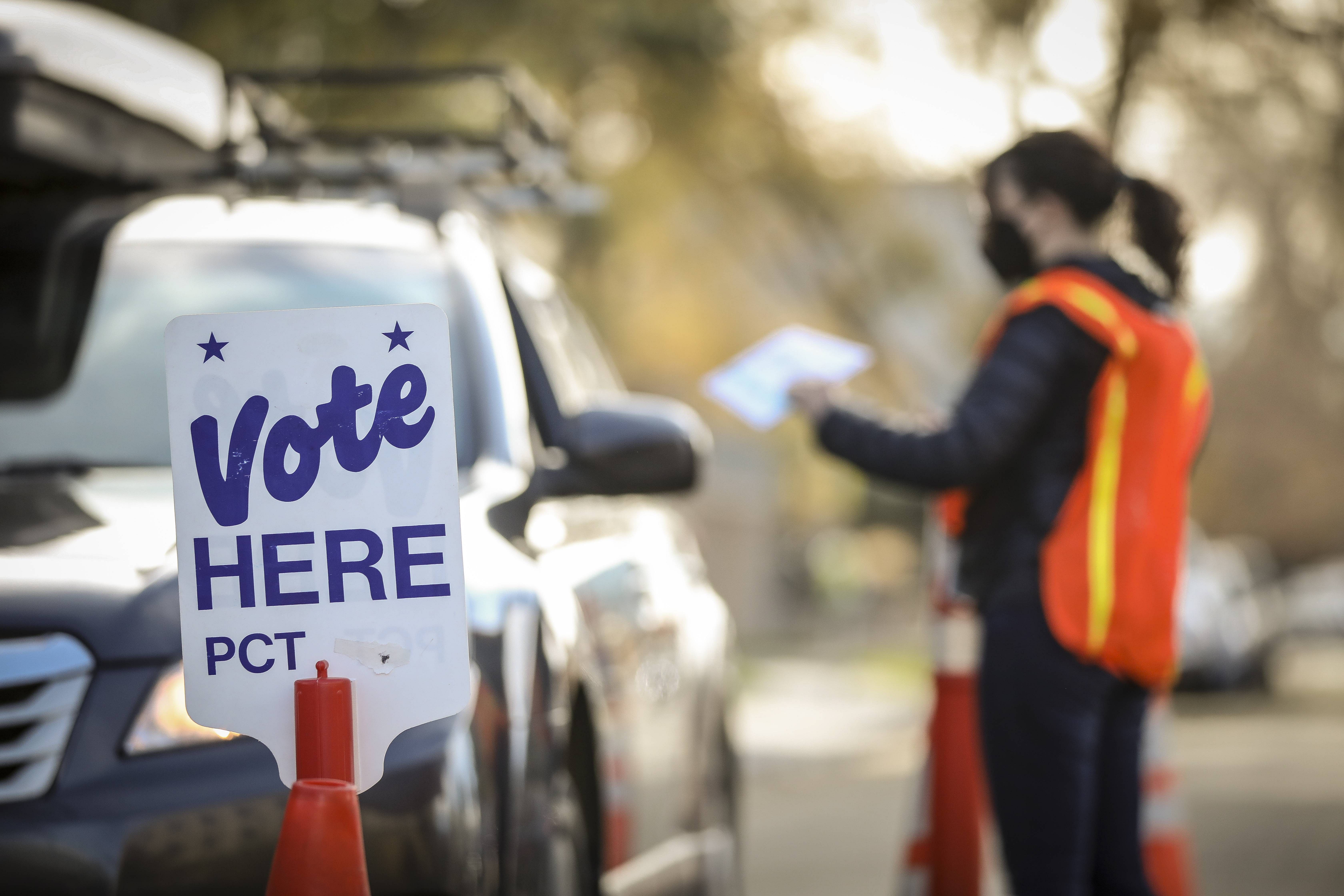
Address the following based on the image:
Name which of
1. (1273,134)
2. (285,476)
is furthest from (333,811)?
(1273,134)

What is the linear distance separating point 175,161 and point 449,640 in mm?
2916

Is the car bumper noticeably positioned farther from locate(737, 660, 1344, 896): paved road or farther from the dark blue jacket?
locate(737, 660, 1344, 896): paved road

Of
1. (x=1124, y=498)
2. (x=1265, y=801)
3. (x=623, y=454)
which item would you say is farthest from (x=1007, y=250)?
(x=1265, y=801)

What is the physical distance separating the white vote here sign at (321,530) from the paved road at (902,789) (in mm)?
2768

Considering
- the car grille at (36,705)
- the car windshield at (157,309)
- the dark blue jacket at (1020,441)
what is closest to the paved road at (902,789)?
the dark blue jacket at (1020,441)

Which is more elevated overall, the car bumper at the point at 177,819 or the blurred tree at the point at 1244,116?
the blurred tree at the point at 1244,116

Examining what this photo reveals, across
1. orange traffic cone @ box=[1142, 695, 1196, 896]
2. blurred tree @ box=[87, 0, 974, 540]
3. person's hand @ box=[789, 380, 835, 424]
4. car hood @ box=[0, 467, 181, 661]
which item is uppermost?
blurred tree @ box=[87, 0, 974, 540]

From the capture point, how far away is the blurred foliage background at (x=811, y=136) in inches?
512

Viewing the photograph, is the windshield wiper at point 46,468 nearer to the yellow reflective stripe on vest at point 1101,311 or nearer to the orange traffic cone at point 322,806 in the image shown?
the orange traffic cone at point 322,806

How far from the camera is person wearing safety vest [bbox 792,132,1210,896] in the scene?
348 cm

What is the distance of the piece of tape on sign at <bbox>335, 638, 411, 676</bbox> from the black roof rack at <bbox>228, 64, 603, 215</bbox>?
2.21 m

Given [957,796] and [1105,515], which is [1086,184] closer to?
[1105,515]

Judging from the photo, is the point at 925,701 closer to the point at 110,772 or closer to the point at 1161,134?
the point at 1161,134

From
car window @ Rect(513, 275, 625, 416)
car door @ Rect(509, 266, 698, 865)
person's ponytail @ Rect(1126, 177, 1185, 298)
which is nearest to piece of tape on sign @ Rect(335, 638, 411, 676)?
car door @ Rect(509, 266, 698, 865)
